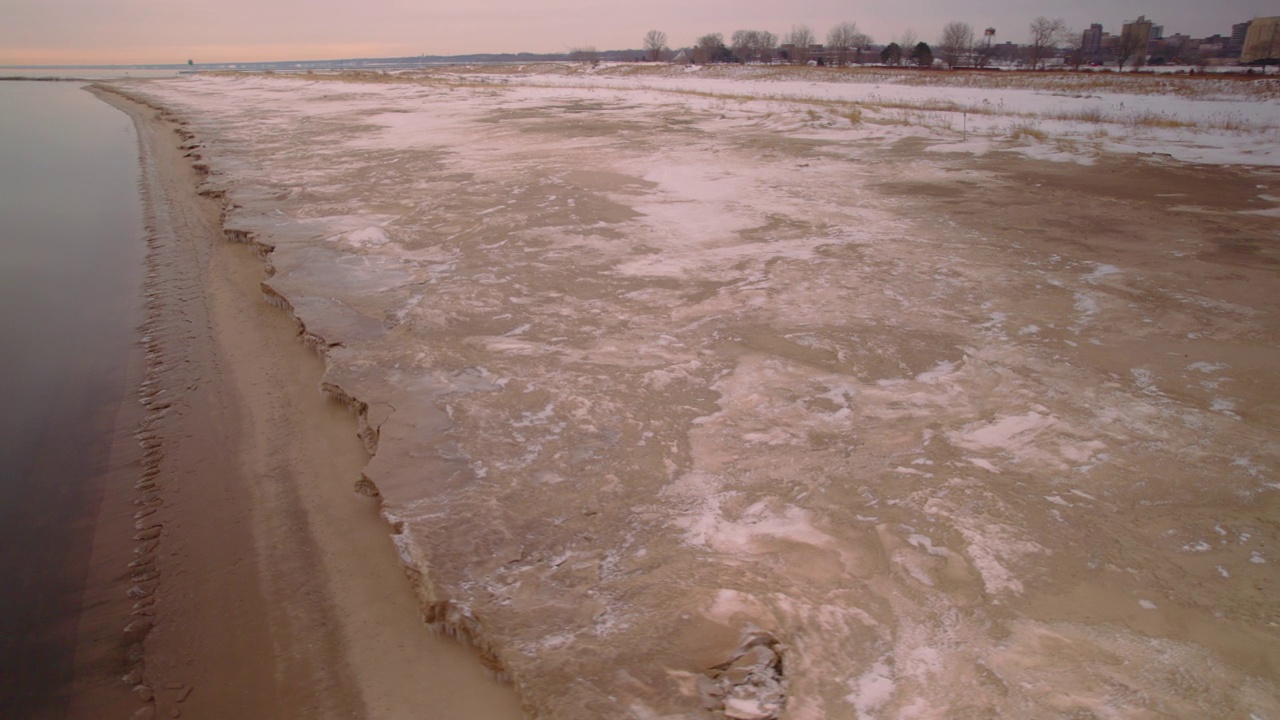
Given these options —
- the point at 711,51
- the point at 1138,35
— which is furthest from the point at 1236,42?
the point at 711,51

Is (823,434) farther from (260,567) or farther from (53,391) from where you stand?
(53,391)

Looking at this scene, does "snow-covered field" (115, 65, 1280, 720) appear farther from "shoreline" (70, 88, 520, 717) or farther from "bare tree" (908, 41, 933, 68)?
"bare tree" (908, 41, 933, 68)

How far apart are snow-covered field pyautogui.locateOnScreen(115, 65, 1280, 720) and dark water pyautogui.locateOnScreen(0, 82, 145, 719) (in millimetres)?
1201

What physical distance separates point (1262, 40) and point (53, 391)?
45.7 meters

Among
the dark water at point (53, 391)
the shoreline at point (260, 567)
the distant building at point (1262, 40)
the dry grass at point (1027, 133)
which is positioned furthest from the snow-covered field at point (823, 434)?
the distant building at point (1262, 40)

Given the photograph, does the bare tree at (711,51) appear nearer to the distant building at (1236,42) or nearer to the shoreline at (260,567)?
the distant building at (1236,42)

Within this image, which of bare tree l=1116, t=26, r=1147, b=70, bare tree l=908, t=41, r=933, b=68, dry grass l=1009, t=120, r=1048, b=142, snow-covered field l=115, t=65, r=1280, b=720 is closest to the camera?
snow-covered field l=115, t=65, r=1280, b=720

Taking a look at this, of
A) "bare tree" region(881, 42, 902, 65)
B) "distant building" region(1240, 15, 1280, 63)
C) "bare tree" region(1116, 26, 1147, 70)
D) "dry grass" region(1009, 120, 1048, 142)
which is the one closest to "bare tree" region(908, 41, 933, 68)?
"bare tree" region(881, 42, 902, 65)

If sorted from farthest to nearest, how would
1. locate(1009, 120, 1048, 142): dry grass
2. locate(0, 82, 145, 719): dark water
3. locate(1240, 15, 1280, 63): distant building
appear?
locate(1240, 15, 1280, 63): distant building → locate(1009, 120, 1048, 142): dry grass → locate(0, 82, 145, 719): dark water

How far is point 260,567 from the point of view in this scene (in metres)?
2.83

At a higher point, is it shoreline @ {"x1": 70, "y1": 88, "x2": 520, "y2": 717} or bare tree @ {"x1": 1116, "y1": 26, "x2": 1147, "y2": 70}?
bare tree @ {"x1": 1116, "y1": 26, "x2": 1147, "y2": 70}

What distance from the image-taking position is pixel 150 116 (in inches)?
852

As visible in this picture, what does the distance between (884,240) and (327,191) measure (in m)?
6.80

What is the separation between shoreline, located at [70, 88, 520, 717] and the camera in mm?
2271
